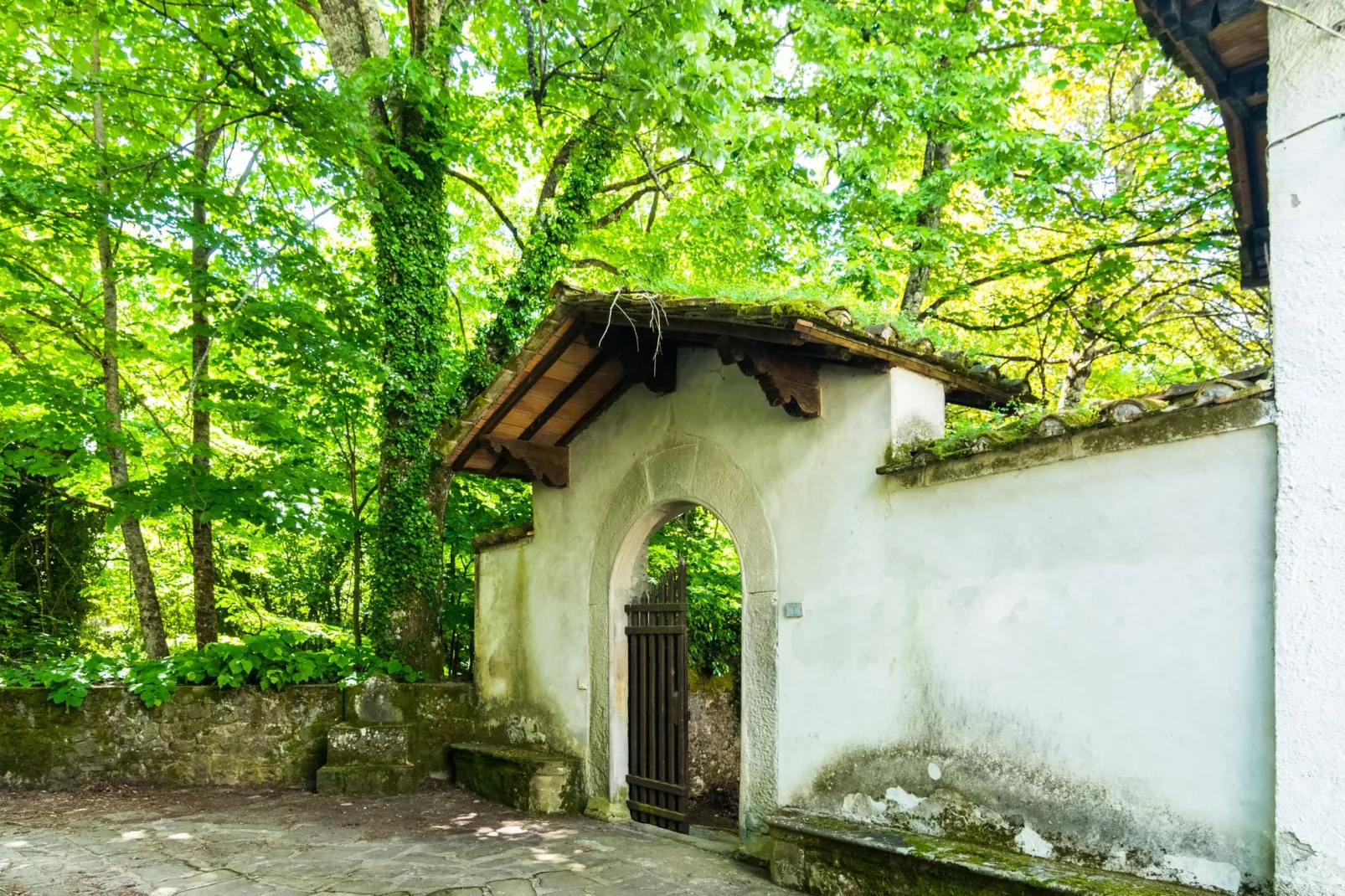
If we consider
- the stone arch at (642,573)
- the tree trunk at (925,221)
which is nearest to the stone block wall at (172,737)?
the stone arch at (642,573)

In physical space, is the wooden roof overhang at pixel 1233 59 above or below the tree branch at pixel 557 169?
below

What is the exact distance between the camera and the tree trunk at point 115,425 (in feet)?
26.8

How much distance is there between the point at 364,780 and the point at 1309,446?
741cm

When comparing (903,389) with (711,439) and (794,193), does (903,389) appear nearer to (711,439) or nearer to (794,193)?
(711,439)

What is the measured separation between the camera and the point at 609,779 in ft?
22.0

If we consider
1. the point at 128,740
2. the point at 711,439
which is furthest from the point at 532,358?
the point at 128,740

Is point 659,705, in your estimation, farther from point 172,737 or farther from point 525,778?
point 172,737

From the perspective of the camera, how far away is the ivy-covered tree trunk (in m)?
8.86

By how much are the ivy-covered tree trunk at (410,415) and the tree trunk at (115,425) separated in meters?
2.41

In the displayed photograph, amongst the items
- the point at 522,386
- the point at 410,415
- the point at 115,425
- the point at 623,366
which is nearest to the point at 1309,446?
the point at 623,366

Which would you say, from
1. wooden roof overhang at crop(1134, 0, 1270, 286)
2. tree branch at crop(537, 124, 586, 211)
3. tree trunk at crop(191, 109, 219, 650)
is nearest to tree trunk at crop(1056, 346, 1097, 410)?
wooden roof overhang at crop(1134, 0, 1270, 286)

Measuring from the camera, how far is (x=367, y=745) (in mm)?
7781

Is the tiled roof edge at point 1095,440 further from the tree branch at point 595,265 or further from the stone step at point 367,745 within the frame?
the tree branch at point 595,265

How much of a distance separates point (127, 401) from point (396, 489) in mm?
3739
